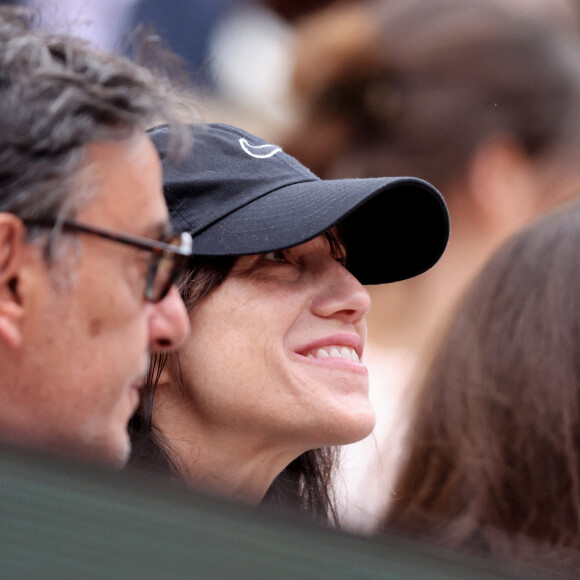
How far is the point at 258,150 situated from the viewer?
6.33 feet

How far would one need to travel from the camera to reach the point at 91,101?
4.25 ft

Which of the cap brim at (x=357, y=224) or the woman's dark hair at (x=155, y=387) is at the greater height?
the cap brim at (x=357, y=224)

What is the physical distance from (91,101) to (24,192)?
165 millimetres

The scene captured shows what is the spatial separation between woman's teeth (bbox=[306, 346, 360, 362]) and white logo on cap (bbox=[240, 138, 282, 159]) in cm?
41

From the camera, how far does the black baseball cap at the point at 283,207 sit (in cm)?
174

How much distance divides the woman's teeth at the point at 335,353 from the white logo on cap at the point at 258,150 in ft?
1.35

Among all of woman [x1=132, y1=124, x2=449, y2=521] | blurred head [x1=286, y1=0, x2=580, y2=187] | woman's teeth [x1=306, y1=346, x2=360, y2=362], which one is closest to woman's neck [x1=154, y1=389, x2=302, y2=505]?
woman [x1=132, y1=124, x2=449, y2=521]

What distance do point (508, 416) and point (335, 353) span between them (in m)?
0.49

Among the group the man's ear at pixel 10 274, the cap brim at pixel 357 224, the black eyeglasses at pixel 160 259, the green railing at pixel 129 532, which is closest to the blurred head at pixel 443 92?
the cap brim at pixel 357 224

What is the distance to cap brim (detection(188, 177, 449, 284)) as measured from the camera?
1.72 m

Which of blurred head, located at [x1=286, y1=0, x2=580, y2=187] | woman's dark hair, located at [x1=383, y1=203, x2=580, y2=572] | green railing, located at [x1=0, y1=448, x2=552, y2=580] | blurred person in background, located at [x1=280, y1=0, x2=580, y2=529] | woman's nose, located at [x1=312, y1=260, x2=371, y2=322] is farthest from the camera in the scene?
blurred head, located at [x1=286, y1=0, x2=580, y2=187]

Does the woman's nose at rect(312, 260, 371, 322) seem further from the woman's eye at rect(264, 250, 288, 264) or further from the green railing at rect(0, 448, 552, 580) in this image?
the green railing at rect(0, 448, 552, 580)

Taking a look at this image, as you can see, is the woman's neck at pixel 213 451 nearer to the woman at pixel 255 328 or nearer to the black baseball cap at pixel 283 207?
the woman at pixel 255 328

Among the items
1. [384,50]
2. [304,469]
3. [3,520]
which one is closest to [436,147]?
[384,50]
